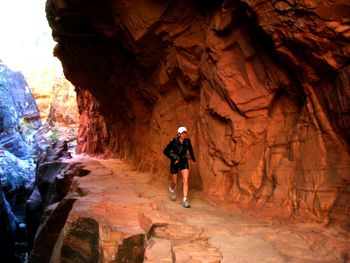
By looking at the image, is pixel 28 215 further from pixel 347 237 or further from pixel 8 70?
pixel 8 70

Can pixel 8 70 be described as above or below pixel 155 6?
above

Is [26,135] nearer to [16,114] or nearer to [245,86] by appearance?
[16,114]

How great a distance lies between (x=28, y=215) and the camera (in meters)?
17.7

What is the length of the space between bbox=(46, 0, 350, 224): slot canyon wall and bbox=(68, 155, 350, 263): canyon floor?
23.6 inches

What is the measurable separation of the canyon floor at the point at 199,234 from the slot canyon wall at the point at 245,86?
1.97 ft

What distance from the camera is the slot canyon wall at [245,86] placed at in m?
6.31

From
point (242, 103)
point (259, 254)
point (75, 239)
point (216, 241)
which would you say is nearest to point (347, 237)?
point (259, 254)

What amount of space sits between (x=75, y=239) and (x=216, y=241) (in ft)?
8.55

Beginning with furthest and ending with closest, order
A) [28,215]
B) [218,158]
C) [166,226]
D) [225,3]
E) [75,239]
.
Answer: [28,215], [218,158], [225,3], [75,239], [166,226]

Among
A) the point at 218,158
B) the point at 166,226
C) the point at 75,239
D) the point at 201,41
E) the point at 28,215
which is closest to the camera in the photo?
the point at 166,226

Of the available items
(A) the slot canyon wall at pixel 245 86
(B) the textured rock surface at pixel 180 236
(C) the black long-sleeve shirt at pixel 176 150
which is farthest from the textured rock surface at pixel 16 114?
(C) the black long-sleeve shirt at pixel 176 150

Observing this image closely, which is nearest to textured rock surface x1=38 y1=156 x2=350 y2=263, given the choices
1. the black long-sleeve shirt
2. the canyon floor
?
the canyon floor

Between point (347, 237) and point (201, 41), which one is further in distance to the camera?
point (201, 41)

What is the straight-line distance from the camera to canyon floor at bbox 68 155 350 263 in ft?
16.9
